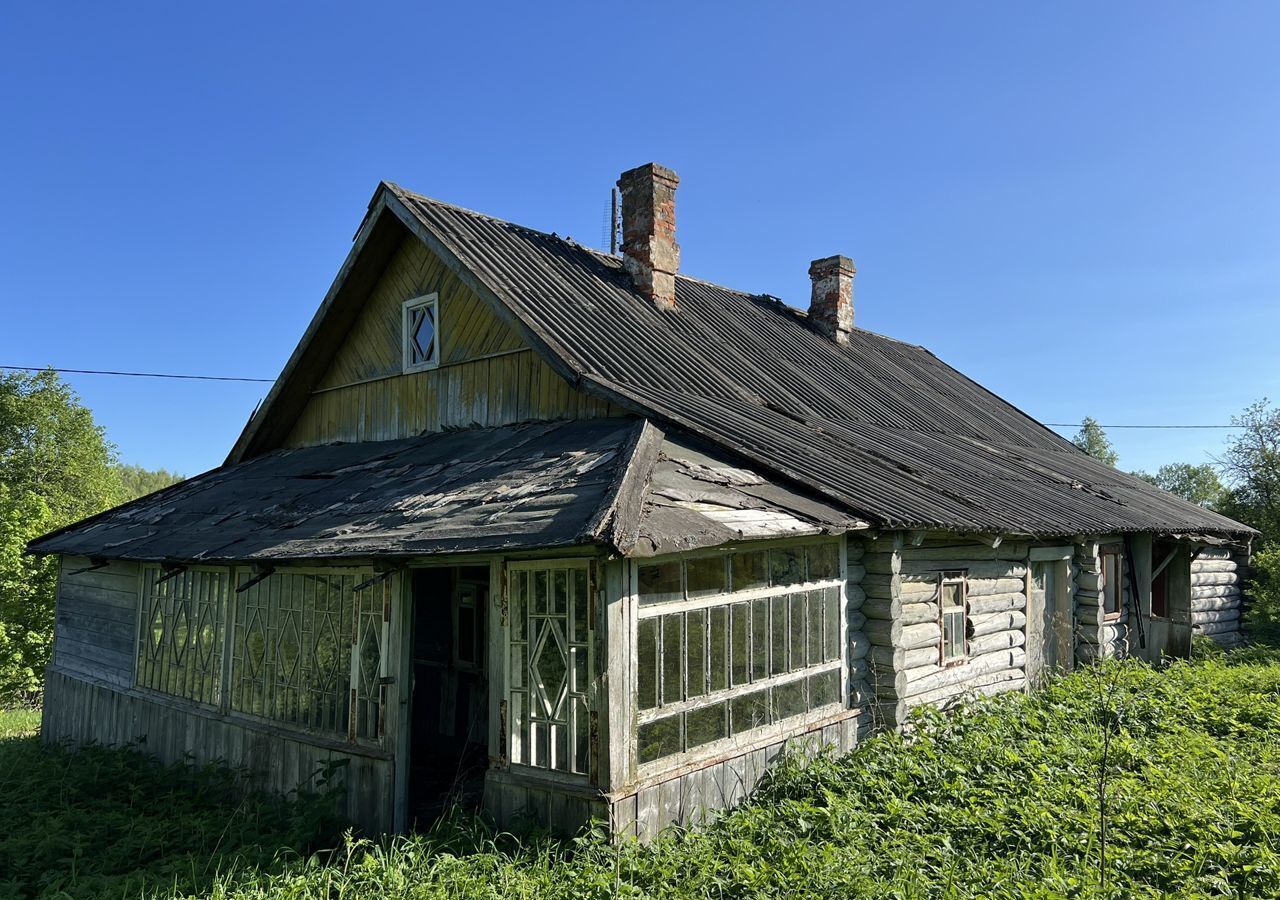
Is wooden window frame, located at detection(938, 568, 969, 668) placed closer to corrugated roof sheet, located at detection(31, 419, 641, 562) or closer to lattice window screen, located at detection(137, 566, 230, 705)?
corrugated roof sheet, located at detection(31, 419, 641, 562)

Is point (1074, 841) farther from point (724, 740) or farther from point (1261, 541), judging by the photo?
point (1261, 541)

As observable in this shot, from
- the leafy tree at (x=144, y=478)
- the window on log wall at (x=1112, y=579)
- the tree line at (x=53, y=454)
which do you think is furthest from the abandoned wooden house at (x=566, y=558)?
the leafy tree at (x=144, y=478)

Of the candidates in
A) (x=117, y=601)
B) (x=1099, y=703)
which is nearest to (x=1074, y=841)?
(x=1099, y=703)

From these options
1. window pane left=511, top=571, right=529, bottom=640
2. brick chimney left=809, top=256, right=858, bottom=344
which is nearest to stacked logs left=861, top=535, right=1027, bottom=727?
window pane left=511, top=571, right=529, bottom=640

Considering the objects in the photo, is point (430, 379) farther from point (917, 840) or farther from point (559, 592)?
point (917, 840)

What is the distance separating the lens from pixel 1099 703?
968 centimetres

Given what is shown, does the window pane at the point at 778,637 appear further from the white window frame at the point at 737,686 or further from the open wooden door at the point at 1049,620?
the open wooden door at the point at 1049,620

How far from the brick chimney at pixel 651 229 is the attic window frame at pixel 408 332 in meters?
3.32

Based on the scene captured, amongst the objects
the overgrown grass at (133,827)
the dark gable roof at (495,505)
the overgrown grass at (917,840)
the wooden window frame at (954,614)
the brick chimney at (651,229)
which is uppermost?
the brick chimney at (651,229)

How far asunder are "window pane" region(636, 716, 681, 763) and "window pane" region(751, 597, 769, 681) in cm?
103

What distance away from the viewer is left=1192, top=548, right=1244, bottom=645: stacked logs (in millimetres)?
16625

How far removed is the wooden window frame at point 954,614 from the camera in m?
9.59

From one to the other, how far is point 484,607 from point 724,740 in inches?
172

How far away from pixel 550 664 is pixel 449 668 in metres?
4.76
